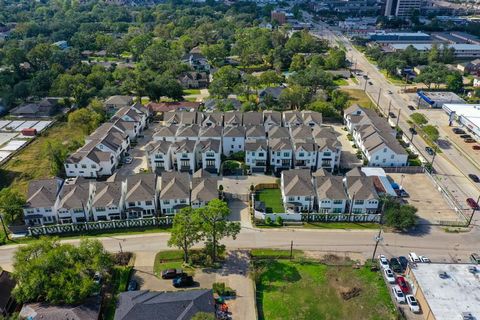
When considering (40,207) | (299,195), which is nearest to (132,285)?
(40,207)

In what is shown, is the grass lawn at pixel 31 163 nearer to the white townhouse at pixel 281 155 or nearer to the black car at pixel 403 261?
the white townhouse at pixel 281 155

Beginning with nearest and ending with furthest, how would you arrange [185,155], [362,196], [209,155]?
[362,196]
[185,155]
[209,155]

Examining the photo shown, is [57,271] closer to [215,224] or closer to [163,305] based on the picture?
[163,305]

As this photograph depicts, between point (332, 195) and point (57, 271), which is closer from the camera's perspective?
point (57, 271)

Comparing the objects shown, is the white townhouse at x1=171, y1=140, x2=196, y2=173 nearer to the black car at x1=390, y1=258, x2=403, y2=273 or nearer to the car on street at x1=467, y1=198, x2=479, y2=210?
the black car at x1=390, y1=258, x2=403, y2=273

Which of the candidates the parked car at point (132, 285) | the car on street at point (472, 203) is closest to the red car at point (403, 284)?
the car on street at point (472, 203)

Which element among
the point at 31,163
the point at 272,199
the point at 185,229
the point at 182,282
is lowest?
the point at 31,163
